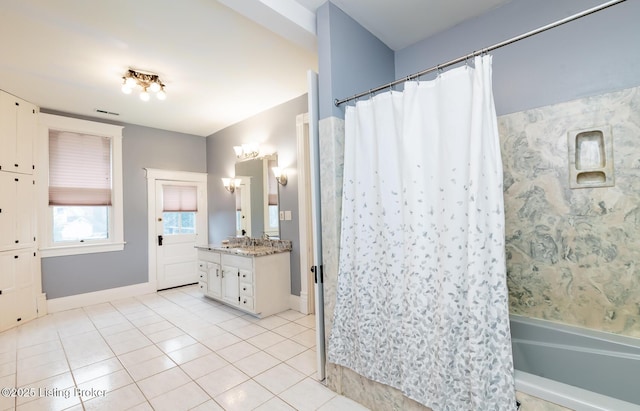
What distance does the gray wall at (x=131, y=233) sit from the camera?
3.84 metres

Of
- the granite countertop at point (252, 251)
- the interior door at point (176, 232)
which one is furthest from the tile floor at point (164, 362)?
the interior door at point (176, 232)

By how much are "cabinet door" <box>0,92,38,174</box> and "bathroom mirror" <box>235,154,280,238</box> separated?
2.57m

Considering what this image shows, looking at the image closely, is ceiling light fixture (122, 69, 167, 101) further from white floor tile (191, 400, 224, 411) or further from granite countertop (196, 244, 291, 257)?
white floor tile (191, 400, 224, 411)

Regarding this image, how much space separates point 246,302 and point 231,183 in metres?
2.05

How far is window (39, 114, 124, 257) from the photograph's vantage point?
3.77 metres

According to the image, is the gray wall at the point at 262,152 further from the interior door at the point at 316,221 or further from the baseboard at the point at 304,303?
the interior door at the point at 316,221

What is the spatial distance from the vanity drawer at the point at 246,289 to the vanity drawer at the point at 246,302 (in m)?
0.05

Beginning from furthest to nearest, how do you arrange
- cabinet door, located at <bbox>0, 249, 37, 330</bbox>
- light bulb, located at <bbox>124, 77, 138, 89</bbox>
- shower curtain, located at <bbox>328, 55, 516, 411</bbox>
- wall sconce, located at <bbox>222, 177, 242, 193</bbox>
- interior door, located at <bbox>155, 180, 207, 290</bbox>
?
interior door, located at <bbox>155, 180, 207, 290</bbox> < wall sconce, located at <bbox>222, 177, 242, 193</bbox> < cabinet door, located at <bbox>0, 249, 37, 330</bbox> < light bulb, located at <bbox>124, 77, 138, 89</bbox> < shower curtain, located at <bbox>328, 55, 516, 411</bbox>

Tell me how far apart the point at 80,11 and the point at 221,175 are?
307cm

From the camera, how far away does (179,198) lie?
196 inches

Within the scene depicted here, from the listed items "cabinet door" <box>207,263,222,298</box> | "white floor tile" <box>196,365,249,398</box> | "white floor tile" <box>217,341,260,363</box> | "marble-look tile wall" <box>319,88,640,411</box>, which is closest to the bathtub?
"marble-look tile wall" <box>319,88,640,411</box>

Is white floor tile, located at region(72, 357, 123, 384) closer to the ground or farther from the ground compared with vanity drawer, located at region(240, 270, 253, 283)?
closer to the ground

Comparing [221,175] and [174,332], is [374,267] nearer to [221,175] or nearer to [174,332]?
[174,332]

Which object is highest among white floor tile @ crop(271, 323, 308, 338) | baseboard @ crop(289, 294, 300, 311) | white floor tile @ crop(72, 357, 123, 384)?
baseboard @ crop(289, 294, 300, 311)
